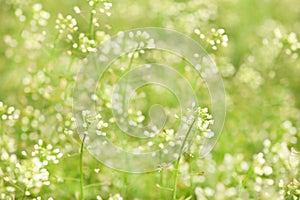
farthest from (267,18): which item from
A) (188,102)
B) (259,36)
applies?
(188,102)

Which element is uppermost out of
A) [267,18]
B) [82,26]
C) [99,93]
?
[267,18]

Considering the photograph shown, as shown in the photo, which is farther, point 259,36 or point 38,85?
point 259,36

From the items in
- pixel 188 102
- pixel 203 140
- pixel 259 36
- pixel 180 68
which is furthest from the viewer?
pixel 259 36

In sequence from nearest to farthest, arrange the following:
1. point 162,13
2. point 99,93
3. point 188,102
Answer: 1. point 99,93
2. point 188,102
3. point 162,13

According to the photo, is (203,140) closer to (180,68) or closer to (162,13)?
(180,68)

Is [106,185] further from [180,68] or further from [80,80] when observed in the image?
[180,68]

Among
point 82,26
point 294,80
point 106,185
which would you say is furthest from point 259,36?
point 106,185

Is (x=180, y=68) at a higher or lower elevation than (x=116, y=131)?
higher
